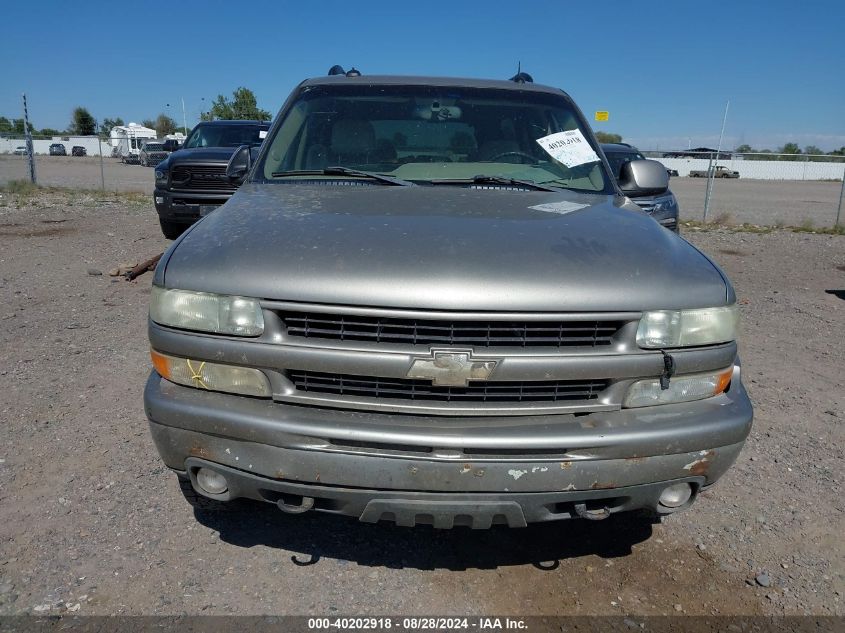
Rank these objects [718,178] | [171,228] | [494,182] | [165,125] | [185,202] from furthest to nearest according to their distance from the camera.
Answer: [165,125] < [718,178] < [171,228] < [185,202] < [494,182]

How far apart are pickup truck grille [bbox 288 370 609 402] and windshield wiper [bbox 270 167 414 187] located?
1.29 meters

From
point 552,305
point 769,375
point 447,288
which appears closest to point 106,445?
point 447,288

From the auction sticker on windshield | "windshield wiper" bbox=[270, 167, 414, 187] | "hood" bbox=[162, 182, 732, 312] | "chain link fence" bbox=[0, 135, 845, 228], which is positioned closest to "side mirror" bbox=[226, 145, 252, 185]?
"windshield wiper" bbox=[270, 167, 414, 187]

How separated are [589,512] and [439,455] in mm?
573

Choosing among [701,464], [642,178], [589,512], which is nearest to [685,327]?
[701,464]

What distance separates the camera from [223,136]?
1161cm

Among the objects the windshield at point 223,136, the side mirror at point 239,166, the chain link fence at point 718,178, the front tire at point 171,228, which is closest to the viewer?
the side mirror at point 239,166

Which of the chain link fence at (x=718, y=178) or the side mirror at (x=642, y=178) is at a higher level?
the side mirror at (x=642, y=178)

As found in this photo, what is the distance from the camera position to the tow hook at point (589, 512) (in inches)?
89.1

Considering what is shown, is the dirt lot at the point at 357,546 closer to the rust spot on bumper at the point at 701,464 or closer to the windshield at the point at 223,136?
the rust spot on bumper at the point at 701,464

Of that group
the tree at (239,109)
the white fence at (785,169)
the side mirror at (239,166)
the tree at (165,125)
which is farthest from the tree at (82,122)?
the side mirror at (239,166)

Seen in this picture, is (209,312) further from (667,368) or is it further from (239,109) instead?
(239,109)

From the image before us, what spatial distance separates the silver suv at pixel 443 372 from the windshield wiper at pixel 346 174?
32.0 inches

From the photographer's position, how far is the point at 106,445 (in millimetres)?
3604
